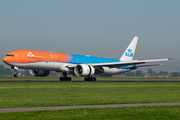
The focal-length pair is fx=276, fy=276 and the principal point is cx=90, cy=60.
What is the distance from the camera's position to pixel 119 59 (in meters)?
71.1

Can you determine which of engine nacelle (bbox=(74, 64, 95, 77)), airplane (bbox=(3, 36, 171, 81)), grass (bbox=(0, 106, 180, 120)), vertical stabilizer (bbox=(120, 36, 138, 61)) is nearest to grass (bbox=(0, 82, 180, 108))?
grass (bbox=(0, 106, 180, 120))

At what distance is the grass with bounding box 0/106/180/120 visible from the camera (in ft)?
41.7

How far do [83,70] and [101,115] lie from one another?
39.2 meters

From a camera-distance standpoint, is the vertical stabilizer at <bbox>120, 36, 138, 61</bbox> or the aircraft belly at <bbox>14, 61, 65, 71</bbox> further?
the vertical stabilizer at <bbox>120, 36, 138, 61</bbox>

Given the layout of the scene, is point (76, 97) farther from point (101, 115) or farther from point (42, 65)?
point (42, 65)

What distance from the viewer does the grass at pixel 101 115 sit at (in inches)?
500

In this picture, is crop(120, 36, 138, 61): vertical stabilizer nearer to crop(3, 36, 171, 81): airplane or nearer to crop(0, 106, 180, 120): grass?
crop(3, 36, 171, 81): airplane

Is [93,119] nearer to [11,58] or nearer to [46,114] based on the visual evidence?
[46,114]

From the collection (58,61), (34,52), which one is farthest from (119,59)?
(34,52)

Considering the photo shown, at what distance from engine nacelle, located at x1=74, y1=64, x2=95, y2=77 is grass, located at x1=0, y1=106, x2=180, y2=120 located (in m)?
37.7

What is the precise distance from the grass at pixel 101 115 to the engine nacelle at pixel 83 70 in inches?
1484

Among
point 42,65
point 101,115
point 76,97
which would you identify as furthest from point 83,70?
point 101,115

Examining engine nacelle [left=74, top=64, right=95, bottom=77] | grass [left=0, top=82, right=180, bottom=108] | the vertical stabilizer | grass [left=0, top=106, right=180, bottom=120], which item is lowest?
grass [left=0, top=106, right=180, bottom=120]

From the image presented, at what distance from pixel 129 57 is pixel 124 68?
5.13 metres
